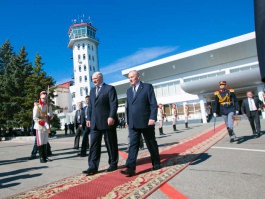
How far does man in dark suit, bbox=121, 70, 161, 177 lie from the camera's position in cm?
404

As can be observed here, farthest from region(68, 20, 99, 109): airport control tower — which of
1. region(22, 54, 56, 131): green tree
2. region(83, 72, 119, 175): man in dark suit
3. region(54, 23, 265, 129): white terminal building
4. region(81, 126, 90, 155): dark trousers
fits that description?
region(83, 72, 119, 175): man in dark suit

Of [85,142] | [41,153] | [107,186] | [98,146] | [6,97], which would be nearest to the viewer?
[107,186]

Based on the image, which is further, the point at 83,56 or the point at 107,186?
the point at 83,56

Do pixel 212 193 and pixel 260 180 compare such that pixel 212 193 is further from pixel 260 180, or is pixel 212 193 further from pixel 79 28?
pixel 79 28

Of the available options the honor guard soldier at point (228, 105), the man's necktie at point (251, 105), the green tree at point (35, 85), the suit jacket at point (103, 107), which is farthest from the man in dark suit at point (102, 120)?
the green tree at point (35, 85)

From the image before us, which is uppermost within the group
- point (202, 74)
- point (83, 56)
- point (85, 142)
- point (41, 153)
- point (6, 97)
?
point (83, 56)

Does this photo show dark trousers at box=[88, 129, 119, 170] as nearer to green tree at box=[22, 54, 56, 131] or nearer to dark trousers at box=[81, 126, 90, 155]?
dark trousers at box=[81, 126, 90, 155]

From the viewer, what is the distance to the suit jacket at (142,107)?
4059mm

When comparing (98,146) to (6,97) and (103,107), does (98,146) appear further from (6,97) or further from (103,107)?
(6,97)

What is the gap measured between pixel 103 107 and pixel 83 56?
213 feet

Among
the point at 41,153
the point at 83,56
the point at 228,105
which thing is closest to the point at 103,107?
the point at 41,153

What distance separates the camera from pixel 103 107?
14.2 feet

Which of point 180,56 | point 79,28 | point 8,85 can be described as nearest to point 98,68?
point 79,28

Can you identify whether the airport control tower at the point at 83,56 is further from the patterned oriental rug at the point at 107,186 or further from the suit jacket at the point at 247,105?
the patterned oriental rug at the point at 107,186
